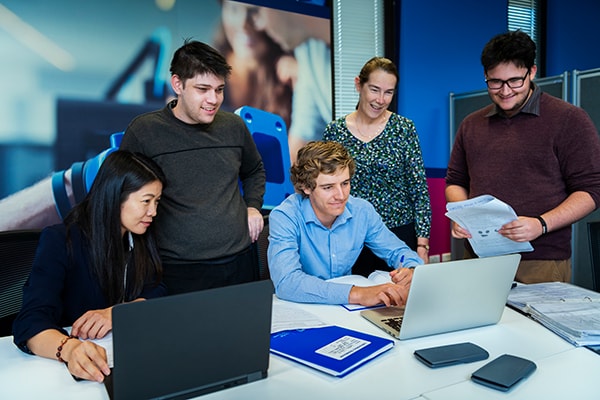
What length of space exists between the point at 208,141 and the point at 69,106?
105cm

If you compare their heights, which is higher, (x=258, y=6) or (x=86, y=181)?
(x=258, y=6)

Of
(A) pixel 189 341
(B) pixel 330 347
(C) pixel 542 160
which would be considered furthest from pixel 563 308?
(A) pixel 189 341

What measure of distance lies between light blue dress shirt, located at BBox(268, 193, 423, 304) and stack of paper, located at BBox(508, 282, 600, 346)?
40 cm

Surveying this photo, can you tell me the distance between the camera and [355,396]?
3.19 ft

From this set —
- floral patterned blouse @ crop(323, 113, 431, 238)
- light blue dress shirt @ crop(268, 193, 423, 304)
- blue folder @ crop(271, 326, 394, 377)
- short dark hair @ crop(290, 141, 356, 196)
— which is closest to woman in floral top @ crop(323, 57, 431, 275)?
floral patterned blouse @ crop(323, 113, 431, 238)

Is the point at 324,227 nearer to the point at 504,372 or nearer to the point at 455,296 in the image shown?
the point at 455,296

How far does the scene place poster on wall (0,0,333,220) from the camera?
2.35 metres

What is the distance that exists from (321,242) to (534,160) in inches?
33.2

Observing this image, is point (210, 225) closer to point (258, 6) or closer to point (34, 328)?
point (34, 328)

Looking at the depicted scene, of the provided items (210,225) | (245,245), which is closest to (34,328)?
(210,225)

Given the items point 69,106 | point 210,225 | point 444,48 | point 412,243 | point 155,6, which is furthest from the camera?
point 444,48

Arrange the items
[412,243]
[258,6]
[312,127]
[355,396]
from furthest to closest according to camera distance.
A: [312,127] → [258,6] → [412,243] → [355,396]

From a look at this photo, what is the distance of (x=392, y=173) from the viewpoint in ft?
7.07

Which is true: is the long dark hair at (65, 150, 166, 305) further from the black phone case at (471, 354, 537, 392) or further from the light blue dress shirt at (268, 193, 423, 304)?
the black phone case at (471, 354, 537, 392)
